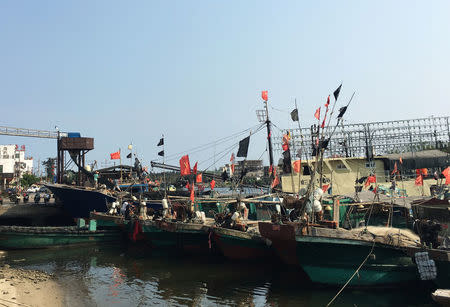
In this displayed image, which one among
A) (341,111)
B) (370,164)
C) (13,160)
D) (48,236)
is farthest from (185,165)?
(13,160)

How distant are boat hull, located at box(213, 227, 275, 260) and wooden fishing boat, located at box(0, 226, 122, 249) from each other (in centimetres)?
956

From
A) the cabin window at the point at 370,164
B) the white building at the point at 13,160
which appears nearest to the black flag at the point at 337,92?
the cabin window at the point at 370,164

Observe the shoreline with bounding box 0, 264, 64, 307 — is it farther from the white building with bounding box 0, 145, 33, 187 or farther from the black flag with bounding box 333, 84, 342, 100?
the white building with bounding box 0, 145, 33, 187

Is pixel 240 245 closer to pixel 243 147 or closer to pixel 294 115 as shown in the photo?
pixel 243 147

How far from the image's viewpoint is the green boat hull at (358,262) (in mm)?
12281

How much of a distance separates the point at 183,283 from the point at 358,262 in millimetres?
7019

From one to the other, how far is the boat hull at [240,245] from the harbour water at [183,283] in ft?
1.51

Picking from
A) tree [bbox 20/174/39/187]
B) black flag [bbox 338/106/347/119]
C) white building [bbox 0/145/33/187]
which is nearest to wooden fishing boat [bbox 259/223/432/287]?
black flag [bbox 338/106/347/119]

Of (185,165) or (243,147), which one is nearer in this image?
(185,165)

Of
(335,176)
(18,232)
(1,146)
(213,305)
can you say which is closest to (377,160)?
(335,176)

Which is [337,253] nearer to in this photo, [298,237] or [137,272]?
[298,237]

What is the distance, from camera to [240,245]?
56.2 ft

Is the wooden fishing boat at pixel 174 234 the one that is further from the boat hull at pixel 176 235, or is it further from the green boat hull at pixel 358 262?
the green boat hull at pixel 358 262

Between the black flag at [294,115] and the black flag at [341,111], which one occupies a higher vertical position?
the black flag at [294,115]
